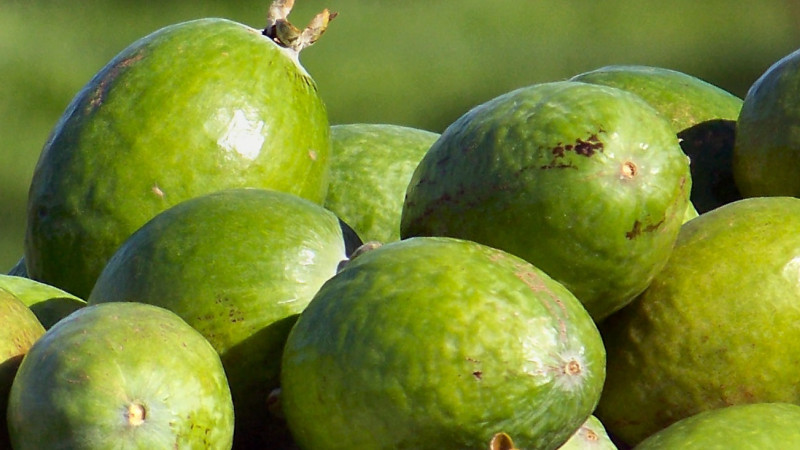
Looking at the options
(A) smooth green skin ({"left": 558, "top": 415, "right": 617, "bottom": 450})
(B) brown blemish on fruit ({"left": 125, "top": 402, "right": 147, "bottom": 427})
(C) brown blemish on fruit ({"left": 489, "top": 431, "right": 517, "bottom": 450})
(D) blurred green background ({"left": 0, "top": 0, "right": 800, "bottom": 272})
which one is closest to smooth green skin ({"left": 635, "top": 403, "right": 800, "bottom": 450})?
(A) smooth green skin ({"left": 558, "top": 415, "right": 617, "bottom": 450})

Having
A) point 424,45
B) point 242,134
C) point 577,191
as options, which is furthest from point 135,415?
point 424,45

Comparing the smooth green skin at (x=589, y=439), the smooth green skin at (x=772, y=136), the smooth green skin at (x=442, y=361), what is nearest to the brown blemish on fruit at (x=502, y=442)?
the smooth green skin at (x=442, y=361)

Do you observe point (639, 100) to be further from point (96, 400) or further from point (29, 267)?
point (29, 267)

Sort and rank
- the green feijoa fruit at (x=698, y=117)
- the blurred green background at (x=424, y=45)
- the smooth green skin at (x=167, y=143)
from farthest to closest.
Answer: the blurred green background at (x=424, y=45)
the green feijoa fruit at (x=698, y=117)
the smooth green skin at (x=167, y=143)

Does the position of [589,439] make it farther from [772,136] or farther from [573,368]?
Answer: [772,136]

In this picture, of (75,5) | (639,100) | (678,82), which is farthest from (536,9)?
(639,100)

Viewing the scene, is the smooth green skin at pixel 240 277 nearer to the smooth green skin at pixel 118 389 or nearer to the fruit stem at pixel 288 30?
the smooth green skin at pixel 118 389

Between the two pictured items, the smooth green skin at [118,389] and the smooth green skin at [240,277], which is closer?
the smooth green skin at [118,389]
